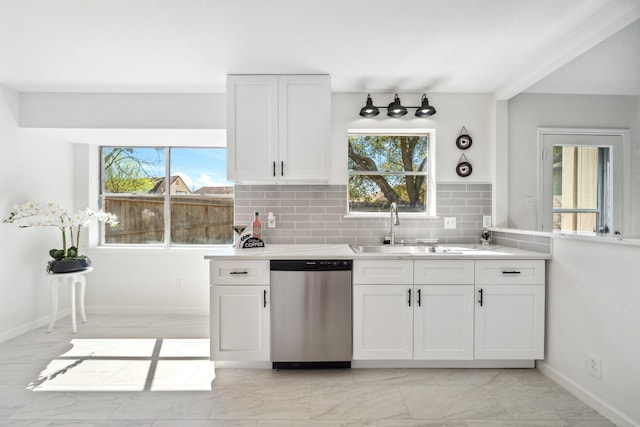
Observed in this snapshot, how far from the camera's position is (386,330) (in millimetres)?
2512

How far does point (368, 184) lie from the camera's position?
3.38 meters

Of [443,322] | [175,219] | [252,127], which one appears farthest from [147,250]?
[443,322]

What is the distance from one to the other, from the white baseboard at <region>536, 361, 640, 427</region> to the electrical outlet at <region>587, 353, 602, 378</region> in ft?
0.47

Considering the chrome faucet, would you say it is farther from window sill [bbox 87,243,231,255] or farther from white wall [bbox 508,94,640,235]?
window sill [bbox 87,243,231,255]

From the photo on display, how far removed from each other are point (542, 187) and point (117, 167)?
477cm

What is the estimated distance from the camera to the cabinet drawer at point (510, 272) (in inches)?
98.7

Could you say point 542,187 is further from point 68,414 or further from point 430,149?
point 68,414

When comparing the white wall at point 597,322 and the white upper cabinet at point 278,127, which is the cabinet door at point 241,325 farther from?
the white wall at point 597,322

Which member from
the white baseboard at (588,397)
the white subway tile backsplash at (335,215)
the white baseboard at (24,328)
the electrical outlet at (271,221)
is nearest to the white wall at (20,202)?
the white baseboard at (24,328)

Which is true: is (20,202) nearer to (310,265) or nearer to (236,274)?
(236,274)

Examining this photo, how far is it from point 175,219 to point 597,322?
415 centimetres

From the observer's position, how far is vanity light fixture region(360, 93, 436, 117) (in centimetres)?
294

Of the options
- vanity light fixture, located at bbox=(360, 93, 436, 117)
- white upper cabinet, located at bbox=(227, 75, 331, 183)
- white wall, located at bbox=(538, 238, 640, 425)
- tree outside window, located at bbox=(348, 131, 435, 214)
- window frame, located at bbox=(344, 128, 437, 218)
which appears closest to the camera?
white wall, located at bbox=(538, 238, 640, 425)

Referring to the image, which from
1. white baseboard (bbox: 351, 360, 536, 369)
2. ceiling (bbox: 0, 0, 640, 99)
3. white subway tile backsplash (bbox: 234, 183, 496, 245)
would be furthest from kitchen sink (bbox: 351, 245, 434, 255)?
ceiling (bbox: 0, 0, 640, 99)
